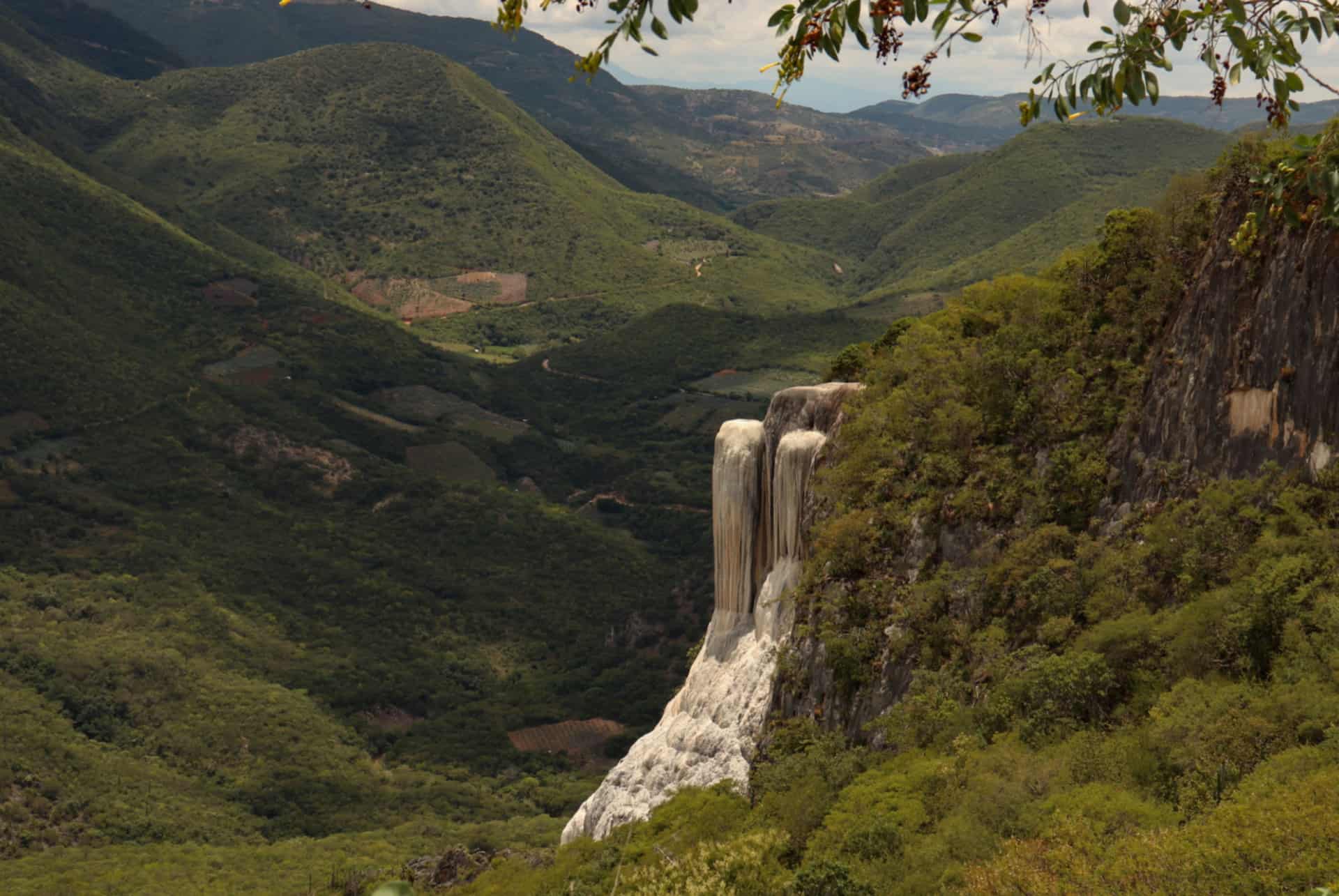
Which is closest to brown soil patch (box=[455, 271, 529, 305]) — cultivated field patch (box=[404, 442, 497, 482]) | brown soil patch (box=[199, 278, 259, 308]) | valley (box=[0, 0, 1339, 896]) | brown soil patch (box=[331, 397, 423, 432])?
valley (box=[0, 0, 1339, 896])

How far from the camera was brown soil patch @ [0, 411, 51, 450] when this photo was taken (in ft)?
297

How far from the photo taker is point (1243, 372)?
15.6m

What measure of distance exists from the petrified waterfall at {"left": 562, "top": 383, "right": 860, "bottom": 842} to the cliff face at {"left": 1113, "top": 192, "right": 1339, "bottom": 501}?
6.71 meters

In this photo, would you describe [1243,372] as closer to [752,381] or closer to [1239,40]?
[1239,40]

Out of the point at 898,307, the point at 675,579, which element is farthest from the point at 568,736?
the point at 898,307

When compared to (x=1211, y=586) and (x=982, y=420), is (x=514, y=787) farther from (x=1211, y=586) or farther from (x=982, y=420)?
(x=1211, y=586)

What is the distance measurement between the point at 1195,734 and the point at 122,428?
9595 cm

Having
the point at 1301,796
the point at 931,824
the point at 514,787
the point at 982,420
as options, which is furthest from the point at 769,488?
the point at 514,787

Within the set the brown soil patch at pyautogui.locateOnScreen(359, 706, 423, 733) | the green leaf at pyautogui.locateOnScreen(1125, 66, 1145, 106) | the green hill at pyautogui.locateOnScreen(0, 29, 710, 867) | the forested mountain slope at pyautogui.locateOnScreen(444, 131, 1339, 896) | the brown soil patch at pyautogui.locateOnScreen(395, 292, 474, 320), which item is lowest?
the brown soil patch at pyautogui.locateOnScreen(359, 706, 423, 733)

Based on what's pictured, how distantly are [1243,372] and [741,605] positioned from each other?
36.3ft

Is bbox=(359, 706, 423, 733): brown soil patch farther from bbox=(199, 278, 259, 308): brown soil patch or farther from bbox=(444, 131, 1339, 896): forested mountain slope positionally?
bbox=(199, 278, 259, 308): brown soil patch

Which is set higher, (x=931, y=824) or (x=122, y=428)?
(x=931, y=824)

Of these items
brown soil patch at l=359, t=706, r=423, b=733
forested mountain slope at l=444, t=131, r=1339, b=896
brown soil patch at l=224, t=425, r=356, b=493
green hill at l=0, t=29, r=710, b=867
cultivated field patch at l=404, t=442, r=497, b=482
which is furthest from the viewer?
cultivated field patch at l=404, t=442, r=497, b=482

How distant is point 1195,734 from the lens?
1286 centimetres
